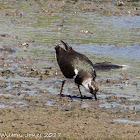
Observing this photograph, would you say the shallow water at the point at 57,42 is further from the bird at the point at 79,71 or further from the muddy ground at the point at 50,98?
the bird at the point at 79,71

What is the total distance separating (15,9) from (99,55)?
7568 mm

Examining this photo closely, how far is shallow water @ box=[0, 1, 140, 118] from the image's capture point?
11.4 meters

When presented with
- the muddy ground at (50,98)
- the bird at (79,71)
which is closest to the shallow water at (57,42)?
the muddy ground at (50,98)

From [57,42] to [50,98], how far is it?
235 inches

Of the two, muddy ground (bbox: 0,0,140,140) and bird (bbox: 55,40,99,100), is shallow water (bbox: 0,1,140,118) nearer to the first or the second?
muddy ground (bbox: 0,0,140,140)

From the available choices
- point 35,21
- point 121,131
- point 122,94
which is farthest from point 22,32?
point 121,131

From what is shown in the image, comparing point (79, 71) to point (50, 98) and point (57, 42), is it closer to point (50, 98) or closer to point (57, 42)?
point (50, 98)

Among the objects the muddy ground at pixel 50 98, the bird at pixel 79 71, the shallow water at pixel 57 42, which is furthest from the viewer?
the shallow water at pixel 57 42

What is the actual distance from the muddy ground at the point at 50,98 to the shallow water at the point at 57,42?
2 cm

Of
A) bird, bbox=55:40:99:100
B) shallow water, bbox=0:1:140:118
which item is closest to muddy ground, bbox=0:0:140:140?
shallow water, bbox=0:1:140:118

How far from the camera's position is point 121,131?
8.77 metres

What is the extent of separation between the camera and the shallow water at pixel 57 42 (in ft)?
37.3

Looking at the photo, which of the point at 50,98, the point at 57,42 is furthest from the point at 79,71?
the point at 57,42

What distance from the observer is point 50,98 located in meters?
10.8
